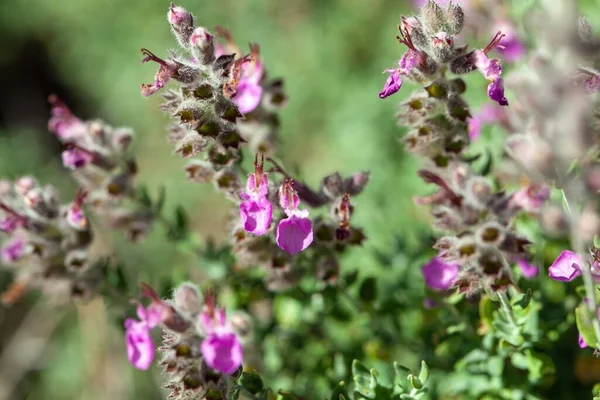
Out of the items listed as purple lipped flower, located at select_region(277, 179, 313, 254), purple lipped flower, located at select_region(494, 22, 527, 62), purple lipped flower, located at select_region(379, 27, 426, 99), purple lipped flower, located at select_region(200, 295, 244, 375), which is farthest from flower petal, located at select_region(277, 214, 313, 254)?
purple lipped flower, located at select_region(494, 22, 527, 62)

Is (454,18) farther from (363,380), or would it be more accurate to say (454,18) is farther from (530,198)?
(363,380)

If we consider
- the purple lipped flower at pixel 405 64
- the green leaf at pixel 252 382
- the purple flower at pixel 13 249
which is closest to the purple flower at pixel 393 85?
the purple lipped flower at pixel 405 64

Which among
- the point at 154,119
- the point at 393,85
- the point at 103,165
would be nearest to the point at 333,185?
the point at 393,85

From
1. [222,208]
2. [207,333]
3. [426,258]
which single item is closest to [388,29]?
[222,208]

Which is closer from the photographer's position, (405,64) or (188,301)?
(405,64)

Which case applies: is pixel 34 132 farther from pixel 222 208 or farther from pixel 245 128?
pixel 245 128

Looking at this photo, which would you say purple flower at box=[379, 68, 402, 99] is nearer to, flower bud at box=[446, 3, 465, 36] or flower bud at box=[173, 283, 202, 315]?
flower bud at box=[446, 3, 465, 36]
